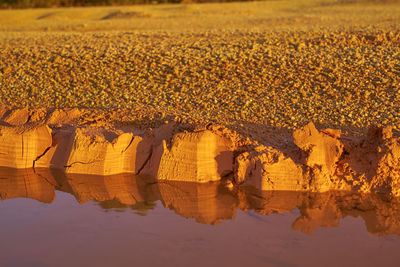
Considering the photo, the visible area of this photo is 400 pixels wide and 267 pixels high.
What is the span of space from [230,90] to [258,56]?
1.01 metres

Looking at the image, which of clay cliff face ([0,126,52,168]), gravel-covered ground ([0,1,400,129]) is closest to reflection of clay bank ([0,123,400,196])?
clay cliff face ([0,126,52,168])

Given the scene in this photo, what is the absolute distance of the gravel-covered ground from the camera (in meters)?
5.74

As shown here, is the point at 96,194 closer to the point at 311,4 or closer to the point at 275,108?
the point at 275,108

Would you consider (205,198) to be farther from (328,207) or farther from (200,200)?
(328,207)

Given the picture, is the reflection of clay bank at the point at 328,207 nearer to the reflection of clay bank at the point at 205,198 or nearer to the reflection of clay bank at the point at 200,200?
the reflection of clay bank at the point at 205,198

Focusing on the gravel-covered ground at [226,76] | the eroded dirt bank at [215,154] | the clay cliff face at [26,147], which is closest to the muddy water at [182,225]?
the eroded dirt bank at [215,154]

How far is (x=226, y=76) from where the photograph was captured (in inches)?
259

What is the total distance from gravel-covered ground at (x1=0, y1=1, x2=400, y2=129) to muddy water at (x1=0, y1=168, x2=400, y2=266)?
113cm

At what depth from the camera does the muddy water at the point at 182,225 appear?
3.56m

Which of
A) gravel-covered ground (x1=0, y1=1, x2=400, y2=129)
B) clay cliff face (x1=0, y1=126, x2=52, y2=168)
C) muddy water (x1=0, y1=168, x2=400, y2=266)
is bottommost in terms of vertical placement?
muddy water (x1=0, y1=168, x2=400, y2=266)

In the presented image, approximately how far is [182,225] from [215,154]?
0.91 meters

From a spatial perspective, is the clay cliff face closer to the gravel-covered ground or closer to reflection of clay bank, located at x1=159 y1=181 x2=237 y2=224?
the gravel-covered ground

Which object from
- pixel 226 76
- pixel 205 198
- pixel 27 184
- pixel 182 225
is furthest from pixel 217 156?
pixel 226 76

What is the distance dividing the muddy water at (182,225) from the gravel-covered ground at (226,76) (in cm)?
113
